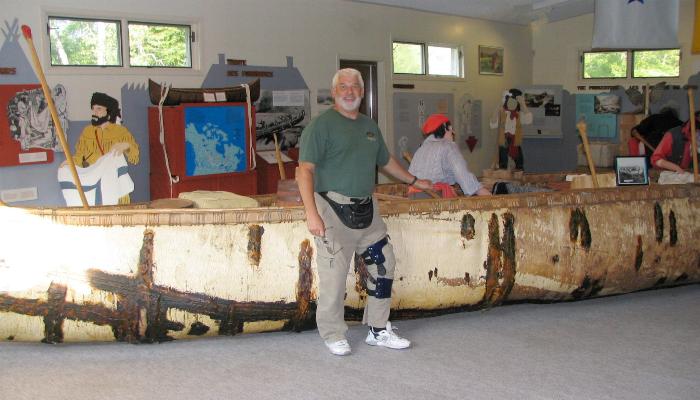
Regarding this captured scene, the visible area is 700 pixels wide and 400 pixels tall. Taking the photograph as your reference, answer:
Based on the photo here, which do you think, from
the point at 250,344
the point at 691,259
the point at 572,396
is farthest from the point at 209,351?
the point at 691,259

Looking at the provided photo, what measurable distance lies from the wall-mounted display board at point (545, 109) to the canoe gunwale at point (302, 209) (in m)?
6.52

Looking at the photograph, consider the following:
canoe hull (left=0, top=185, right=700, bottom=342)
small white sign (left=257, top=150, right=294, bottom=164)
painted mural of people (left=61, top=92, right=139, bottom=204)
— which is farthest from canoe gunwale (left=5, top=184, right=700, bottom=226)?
small white sign (left=257, top=150, right=294, bottom=164)

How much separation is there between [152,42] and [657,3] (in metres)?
4.77

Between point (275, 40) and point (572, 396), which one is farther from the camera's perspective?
point (275, 40)

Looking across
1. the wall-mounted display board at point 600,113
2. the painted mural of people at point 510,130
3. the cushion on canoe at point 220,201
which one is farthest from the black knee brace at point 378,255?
the wall-mounted display board at point 600,113

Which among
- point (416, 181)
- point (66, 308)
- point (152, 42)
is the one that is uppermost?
point (152, 42)

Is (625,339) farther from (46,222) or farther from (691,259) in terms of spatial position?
(46,222)

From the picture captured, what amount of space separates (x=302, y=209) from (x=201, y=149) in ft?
10.7

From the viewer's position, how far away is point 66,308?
329 centimetres

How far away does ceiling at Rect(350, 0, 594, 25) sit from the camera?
9.45 meters

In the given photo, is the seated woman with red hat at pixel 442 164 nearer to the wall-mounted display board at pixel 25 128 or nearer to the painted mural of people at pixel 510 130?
the wall-mounted display board at pixel 25 128

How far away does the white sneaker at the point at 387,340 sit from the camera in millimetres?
3352

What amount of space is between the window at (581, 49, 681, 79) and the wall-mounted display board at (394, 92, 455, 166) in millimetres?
3369

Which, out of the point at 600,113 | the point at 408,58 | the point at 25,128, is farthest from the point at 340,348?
the point at 600,113
